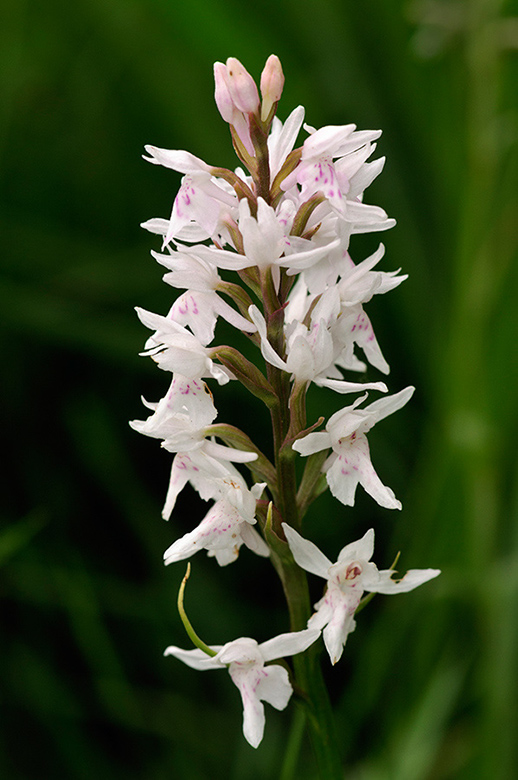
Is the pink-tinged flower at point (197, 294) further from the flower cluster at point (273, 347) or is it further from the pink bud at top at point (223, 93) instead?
the pink bud at top at point (223, 93)

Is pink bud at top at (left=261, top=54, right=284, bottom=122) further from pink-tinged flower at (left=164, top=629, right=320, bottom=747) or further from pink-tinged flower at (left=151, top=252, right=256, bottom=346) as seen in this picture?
pink-tinged flower at (left=164, top=629, right=320, bottom=747)

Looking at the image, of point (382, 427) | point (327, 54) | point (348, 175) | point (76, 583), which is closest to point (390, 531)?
point (382, 427)

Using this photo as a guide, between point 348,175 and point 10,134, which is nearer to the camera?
point 348,175

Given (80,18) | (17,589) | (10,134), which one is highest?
(80,18)

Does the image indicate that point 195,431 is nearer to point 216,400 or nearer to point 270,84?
point 270,84

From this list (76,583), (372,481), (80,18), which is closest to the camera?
(372,481)

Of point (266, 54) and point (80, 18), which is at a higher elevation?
point (80, 18)

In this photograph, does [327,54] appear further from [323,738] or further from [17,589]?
[323,738]

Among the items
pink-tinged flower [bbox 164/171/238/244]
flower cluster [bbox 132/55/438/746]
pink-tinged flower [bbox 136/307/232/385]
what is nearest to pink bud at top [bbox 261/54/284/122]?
flower cluster [bbox 132/55/438/746]

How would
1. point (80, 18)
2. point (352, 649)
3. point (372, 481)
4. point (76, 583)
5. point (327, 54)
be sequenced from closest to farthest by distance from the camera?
point (372, 481) → point (76, 583) → point (352, 649) → point (327, 54) → point (80, 18)
